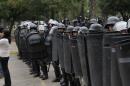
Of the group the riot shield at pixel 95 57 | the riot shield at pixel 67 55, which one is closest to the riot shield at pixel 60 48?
the riot shield at pixel 67 55

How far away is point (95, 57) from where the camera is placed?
8.34 m

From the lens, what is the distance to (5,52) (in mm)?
13711

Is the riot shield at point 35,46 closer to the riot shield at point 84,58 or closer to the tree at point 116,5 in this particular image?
the riot shield at point 84,58

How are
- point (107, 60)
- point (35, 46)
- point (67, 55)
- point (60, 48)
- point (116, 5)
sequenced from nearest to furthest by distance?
1. point (107, 60)
2. point (67, 55)
3. point (60, 48)
4. point (35, 46)
5. point (116, 5)

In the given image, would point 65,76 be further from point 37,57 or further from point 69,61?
point 37,57

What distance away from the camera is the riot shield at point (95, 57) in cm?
826

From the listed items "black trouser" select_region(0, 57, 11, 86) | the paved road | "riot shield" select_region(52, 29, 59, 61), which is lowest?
the paved road

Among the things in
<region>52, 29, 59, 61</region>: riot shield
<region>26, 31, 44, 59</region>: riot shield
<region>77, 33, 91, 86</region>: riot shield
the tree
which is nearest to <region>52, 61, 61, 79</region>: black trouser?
<region>52, 29, 59, 61</region>: riot shield

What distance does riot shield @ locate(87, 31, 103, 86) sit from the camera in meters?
8.26

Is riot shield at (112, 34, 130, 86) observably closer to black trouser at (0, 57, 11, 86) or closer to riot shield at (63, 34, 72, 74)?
riot shield at (63, 34, 72, 74)

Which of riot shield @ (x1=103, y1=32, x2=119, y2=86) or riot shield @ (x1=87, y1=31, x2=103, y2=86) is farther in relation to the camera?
riot shield @ (x1=87, y1=31, x2=103, y2=86)

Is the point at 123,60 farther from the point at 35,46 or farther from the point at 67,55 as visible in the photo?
the point at 35,46

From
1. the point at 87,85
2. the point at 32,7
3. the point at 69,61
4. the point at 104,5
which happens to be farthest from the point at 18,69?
the point at 104,5

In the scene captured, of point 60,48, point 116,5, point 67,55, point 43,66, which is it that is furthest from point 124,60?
point 116,5
